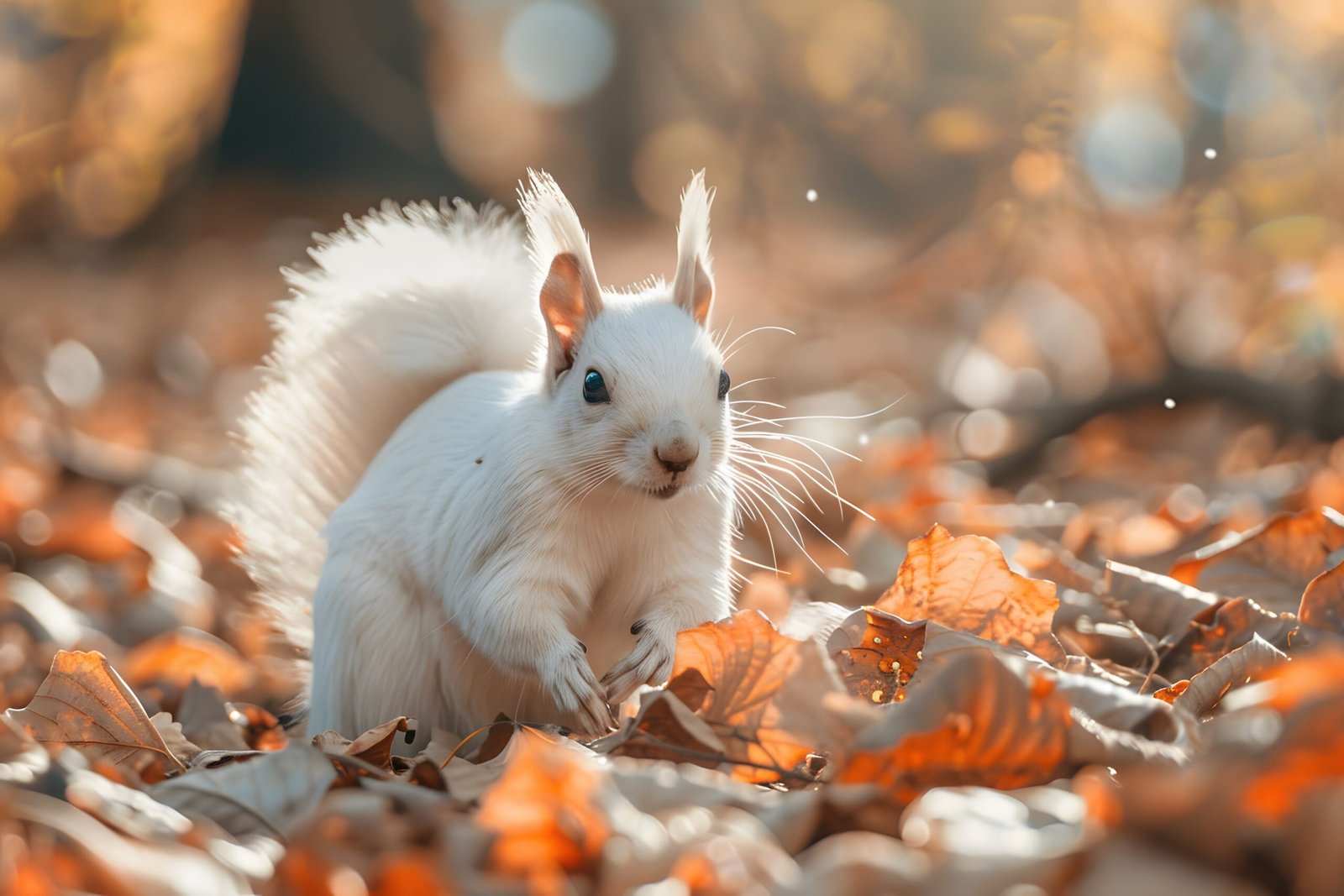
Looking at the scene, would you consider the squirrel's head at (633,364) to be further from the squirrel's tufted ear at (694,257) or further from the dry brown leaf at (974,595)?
the dry brown leaf at (974,595)

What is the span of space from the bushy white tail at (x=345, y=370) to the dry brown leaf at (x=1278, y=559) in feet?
4.60

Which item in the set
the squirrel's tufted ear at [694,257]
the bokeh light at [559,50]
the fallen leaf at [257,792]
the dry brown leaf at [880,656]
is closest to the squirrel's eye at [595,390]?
the squirrel's tufted ear at [694,257]

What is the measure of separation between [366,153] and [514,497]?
905 cm

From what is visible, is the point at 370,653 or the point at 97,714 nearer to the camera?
the point at 97,714

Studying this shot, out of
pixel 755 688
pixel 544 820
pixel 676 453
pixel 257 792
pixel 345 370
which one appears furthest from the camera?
pixel 345 370

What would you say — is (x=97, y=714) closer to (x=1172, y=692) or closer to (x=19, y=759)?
(x=19, y=759)

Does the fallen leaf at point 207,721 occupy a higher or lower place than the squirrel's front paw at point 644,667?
lower

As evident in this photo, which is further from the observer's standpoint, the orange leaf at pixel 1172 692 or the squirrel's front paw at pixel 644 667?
the squirrel's front paw at pixel 644 667

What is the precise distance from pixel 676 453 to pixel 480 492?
0.39 m

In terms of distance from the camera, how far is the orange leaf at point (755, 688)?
1.25 metres

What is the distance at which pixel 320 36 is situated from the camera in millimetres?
10023

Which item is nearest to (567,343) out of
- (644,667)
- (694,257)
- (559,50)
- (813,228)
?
(694,257)

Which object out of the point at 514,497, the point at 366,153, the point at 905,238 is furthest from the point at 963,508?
the point at 366,153

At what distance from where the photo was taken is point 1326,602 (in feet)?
5.39
